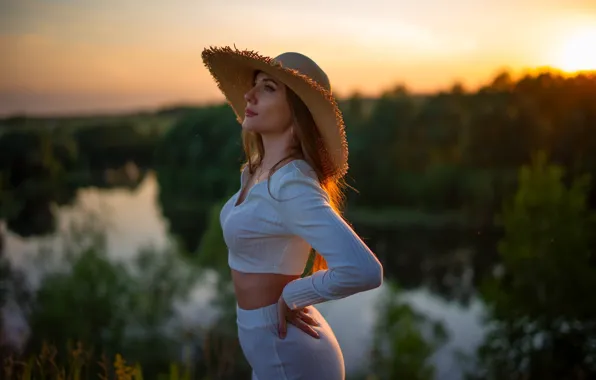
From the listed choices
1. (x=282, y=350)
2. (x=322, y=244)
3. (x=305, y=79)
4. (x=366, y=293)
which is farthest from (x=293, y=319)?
(x=366, y=293)

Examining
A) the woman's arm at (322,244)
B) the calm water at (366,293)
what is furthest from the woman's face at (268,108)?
the calm water at (366,293)

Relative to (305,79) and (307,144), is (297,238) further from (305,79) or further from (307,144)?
(305,79)

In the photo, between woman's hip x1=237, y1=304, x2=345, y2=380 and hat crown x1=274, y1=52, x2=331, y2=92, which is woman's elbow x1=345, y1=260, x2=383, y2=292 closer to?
woman's hip x1=237, y1=304, x2=345, y2=380

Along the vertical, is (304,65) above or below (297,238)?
above

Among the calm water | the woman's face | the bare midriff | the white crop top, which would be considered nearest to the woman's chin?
the woman's face

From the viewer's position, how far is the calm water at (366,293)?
736 cm

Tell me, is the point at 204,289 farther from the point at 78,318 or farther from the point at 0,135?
the point at 0,135

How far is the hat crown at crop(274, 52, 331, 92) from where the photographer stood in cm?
116

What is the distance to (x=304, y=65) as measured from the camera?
1.16m

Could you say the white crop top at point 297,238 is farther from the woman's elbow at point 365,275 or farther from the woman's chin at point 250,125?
the woman's chin at point 250,125

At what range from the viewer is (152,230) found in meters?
8.48

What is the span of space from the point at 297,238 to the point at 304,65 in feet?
1.06

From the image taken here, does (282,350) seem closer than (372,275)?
No

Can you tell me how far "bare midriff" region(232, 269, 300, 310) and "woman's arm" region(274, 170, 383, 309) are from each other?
0.15 feet
